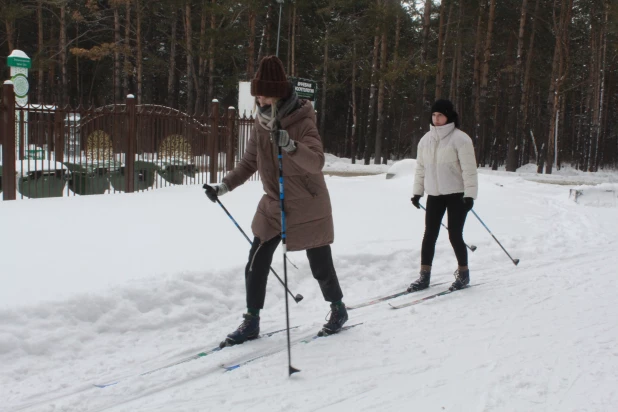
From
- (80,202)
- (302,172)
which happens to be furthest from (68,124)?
(302,172)

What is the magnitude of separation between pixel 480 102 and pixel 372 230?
703 inches

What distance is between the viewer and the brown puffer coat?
3547mm

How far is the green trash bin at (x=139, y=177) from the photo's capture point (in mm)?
9945

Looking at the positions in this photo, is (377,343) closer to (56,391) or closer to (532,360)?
(532,360)

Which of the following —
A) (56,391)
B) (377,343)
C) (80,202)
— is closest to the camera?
(56,391)

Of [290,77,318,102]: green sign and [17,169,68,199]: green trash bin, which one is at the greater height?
[290,77,318,102]: green sign

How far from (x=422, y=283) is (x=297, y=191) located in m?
2.21

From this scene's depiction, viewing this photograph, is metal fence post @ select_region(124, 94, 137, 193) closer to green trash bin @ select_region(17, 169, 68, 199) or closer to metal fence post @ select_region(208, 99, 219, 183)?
green trash bin @ select_region(17, 169, 68, 199)

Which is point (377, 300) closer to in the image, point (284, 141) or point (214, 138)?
point (284, 141)

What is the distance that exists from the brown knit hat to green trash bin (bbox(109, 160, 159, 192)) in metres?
7.20

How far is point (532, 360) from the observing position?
3.51m

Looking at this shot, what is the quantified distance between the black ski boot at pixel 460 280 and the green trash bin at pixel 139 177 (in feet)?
22.2

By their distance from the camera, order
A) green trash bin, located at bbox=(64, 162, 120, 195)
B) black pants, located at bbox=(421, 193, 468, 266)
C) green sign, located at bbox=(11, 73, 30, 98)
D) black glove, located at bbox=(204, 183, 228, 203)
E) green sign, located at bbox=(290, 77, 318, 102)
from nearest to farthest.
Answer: black glove, located at bbox=(204, 183, 228, 203) < black pants, located at bbox=(421, 193, 468, 266) < green trash bin, located at bbox=(64, 162, 120, 195) < green sign, located at bbox=(290, 77, 318, 102) < green sign, located at bbox=(11, 73, 30, 98)

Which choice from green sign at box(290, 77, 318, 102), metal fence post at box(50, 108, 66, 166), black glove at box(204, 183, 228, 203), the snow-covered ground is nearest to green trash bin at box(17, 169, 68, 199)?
metal fence post at box(50, 108, 66, 166)
